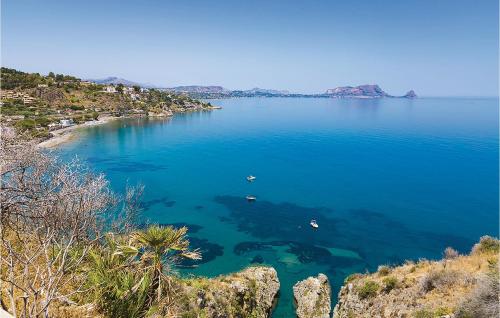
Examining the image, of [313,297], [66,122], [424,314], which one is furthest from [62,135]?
[424,314]

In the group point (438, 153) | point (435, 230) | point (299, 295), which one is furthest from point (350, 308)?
point (438, 153)

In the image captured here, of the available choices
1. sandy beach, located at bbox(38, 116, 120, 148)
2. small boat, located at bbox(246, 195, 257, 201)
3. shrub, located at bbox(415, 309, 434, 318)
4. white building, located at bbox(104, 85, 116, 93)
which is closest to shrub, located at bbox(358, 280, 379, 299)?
shrub, located at bbox(415, 309, 434, 318)

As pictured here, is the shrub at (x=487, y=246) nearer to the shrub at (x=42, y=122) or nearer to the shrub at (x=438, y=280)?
the shrub at (x=438, y=280)

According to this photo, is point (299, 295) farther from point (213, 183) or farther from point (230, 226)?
point (213, 183)

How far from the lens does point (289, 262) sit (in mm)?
35250

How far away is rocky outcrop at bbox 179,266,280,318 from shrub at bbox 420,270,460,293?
12.1m

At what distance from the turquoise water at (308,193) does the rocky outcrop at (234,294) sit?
2.39 meters

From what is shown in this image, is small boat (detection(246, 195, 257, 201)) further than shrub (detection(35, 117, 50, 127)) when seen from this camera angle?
No

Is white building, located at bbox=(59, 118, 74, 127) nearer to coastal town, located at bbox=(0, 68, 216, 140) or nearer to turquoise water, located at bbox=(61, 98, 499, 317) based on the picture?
coastal town, located at bbox=(0, 68, 216, 140)

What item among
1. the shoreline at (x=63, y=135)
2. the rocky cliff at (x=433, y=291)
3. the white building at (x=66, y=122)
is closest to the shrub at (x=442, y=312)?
the rocky cliff at (x=433, y=291)

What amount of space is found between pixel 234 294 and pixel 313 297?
338 inches

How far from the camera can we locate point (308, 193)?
59.4m

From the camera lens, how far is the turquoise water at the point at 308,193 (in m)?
38.2

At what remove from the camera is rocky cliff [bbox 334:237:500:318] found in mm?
13703
